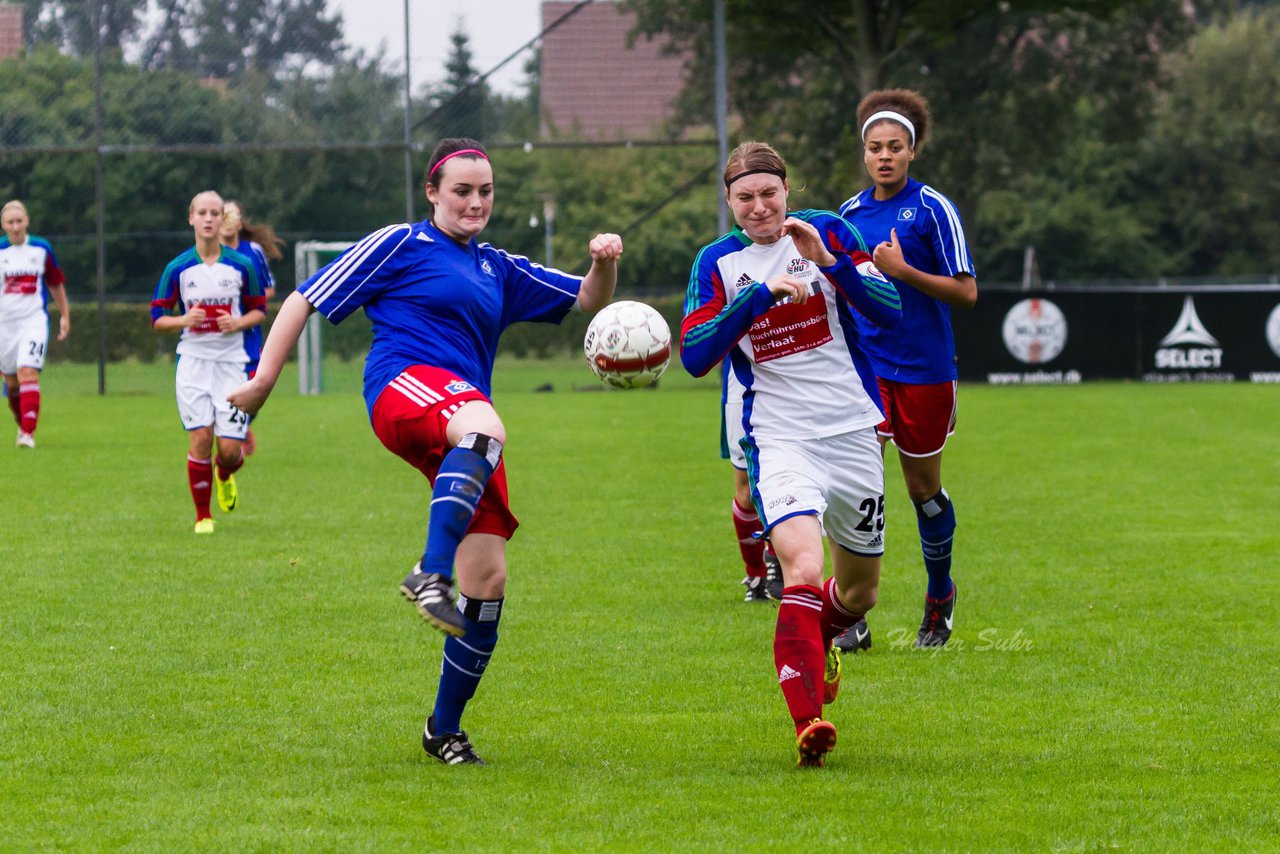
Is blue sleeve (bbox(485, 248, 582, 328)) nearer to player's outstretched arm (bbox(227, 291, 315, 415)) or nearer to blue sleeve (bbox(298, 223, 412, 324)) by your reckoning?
blue sleeve (bbox(298, 223, 412, 324))

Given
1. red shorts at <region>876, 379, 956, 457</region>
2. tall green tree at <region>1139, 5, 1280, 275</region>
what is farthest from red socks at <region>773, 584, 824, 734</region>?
tall green tree at <region>1139, 5, 1280, 275</region>

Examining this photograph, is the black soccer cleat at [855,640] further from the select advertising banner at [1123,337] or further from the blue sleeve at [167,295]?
the select advertising banner at [1123,337]

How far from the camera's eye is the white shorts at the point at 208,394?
1079 cm

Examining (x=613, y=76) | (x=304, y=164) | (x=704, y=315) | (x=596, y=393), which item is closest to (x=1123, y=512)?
(x=704, y=315)

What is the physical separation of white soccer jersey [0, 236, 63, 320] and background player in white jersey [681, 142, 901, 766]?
41.7 ft

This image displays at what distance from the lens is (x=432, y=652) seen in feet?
22.3

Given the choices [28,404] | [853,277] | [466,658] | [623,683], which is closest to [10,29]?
[28,404]

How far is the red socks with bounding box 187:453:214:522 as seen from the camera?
34.8 feet

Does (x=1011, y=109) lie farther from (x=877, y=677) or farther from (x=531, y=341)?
(x=877, y=677)

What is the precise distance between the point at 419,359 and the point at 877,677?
2.33 m

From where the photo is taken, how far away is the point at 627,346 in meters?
5.38

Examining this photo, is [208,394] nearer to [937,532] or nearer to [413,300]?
[937,532]

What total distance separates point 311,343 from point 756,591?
2029cm

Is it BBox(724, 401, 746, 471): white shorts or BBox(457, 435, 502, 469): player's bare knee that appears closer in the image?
Result: BBox(457, 435, 502, 469): player's bare knee
